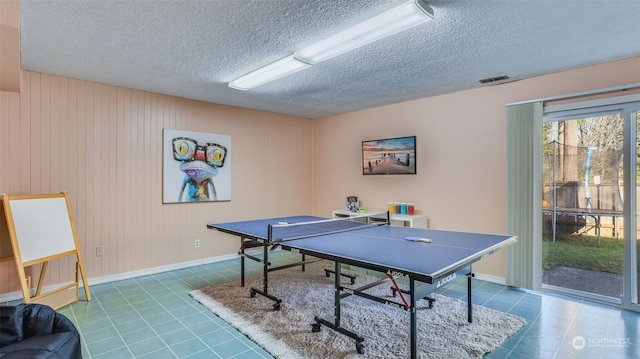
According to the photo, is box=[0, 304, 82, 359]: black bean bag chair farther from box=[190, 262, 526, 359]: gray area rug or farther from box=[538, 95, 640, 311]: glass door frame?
box=[538, 95, 640, 311]: glass door frame

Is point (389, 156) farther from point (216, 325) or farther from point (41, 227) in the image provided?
point (41, 227)

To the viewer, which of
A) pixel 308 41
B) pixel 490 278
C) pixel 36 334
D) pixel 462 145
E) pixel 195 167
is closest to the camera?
pixel 36 334

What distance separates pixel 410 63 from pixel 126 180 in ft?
12.7

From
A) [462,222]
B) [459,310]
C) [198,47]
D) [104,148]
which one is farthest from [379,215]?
[104,148]

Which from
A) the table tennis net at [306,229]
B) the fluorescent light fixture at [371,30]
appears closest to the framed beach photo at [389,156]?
the table tennis net at [306,229]

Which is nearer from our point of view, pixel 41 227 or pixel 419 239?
pixel 419 239

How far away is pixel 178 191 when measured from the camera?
4.70 meters

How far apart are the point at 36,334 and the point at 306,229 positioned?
2.20 meters

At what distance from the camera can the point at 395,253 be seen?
224 cm

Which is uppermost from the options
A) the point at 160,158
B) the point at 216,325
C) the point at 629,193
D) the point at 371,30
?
the point at 371,30

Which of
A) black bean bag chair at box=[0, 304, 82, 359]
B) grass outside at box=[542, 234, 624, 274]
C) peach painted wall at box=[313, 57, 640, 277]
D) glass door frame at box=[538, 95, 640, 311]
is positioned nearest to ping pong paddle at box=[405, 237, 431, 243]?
peach painted wall at box=[313, 57, 640, 277]

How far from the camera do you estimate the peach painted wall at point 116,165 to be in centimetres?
357

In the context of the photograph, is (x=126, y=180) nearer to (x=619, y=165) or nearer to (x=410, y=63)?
(x=410, y=63)

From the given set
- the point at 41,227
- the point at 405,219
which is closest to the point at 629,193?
the point at 405,219
